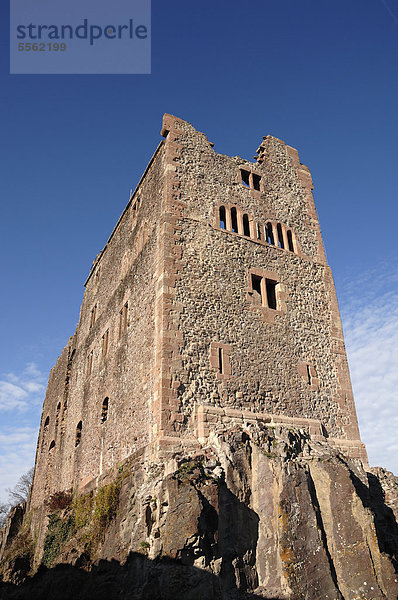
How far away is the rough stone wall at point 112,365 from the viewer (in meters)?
14.2

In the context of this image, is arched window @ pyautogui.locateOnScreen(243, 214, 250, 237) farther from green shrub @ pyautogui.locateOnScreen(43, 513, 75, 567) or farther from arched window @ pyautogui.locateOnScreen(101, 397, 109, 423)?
green shrub @ pyautogui.locateOnScreen(43, 513, 75, 567)

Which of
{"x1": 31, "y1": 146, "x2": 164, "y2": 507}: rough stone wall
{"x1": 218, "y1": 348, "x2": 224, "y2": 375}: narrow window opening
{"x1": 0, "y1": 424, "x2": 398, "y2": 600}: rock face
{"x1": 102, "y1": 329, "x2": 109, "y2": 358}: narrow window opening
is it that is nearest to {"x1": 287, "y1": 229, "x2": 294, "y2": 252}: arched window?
{"x1": 31, "y1": 146, "x2": 164, "y2": 507}: rough stone wall

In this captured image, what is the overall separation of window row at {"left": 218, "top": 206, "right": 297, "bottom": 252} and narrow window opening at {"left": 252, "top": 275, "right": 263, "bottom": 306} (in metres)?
1.61

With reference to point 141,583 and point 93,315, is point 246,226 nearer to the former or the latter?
point 93,315

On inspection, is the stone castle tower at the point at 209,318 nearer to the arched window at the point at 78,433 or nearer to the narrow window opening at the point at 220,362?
the narrow window opening at the point at 220,362

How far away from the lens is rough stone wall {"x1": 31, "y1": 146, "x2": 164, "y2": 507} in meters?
14.2

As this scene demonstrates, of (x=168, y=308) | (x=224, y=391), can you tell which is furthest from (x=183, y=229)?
(x=224, y=391)

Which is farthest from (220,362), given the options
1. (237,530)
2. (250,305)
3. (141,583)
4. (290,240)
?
(290,240)

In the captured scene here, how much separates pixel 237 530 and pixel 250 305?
22.7 ft

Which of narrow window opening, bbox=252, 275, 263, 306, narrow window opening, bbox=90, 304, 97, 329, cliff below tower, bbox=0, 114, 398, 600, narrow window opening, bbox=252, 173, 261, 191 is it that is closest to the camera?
cliff below tower, bbox=0, 114, 398, 600

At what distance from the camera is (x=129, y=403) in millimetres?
14281

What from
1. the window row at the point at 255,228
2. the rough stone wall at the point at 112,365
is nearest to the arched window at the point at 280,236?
the window row at the point at 255,228

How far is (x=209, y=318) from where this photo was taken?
1407 cm

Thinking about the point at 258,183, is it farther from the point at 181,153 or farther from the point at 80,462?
the point at 80,462
